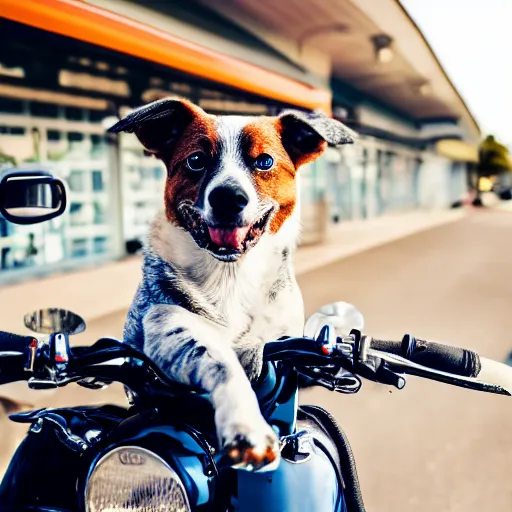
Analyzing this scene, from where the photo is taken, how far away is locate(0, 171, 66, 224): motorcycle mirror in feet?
4.15

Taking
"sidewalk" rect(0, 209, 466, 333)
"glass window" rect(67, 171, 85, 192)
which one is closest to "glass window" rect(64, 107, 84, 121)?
"glass window" rect(67, 171, 85, 192)

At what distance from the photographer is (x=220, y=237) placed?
1073 mm

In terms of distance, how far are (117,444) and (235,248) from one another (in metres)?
0.40

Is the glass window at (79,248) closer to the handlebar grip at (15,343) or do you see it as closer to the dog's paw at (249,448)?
the handlebar grip at (15,343)

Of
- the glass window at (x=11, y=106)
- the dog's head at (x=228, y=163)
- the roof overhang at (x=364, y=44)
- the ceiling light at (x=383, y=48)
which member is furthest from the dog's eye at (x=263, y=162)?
the glass window at (x=11, y=106)

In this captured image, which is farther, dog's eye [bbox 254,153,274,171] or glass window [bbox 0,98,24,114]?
glass window [bbox 0,98,24,114]

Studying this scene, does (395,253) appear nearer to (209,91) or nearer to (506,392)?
(209,91)

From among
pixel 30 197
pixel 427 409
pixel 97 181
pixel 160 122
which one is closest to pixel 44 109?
pixel 97 181

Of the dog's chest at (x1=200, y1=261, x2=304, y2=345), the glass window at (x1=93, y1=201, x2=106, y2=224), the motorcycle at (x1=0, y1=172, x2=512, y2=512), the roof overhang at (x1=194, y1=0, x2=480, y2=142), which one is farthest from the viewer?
the glass window at (x1=93, y1=201, x2=106, y2=224)

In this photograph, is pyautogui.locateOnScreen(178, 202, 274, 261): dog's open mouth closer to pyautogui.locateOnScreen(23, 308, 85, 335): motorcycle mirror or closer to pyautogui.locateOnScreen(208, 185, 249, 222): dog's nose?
pyautogui.locateOnScreen(208, 185, 249, 222): dog's nose

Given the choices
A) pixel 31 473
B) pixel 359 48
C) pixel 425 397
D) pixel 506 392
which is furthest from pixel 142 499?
pixel 425 397

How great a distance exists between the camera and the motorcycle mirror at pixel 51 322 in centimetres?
128

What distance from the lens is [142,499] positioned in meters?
0.94

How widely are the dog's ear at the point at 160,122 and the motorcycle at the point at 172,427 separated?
0.96 ft
